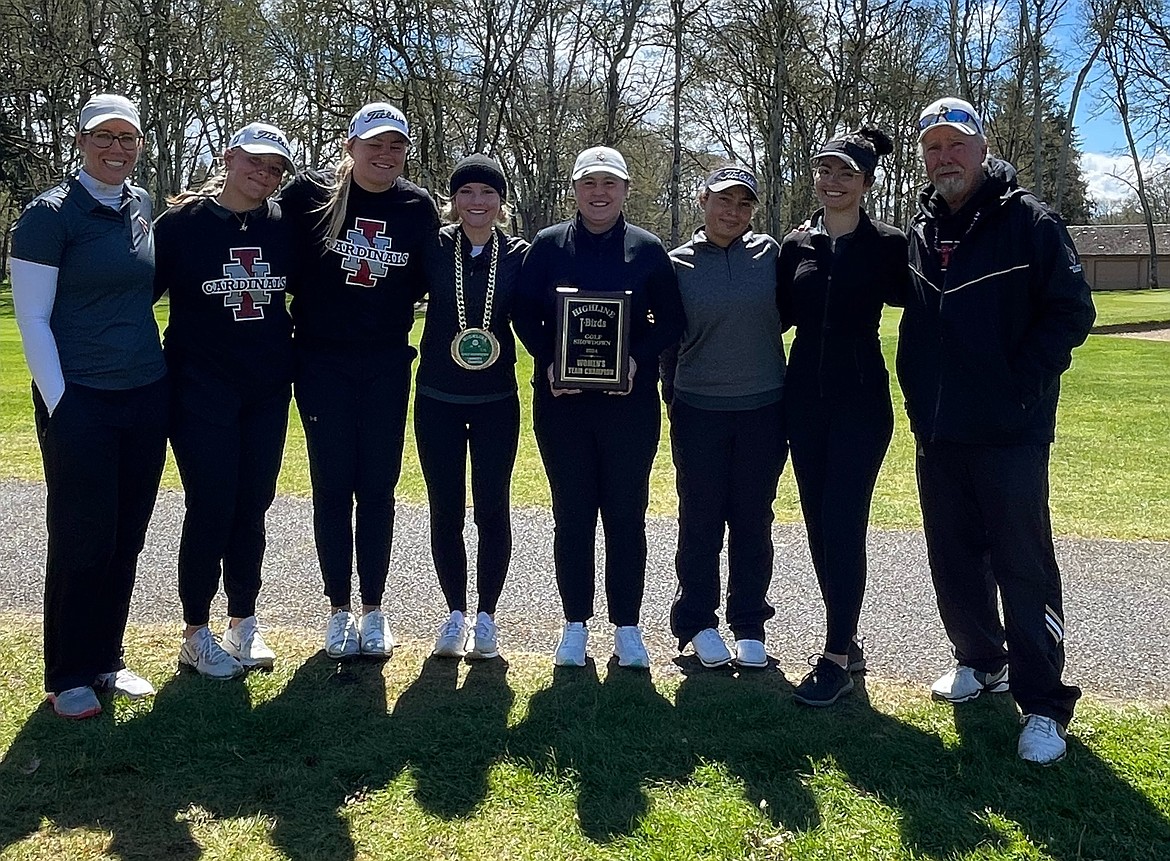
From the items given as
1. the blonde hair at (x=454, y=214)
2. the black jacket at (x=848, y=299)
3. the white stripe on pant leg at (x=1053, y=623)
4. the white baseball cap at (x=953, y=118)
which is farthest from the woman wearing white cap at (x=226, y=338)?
the white stripe on pant leg at (x=1053, y=623)

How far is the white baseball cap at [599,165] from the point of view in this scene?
14.5 feet

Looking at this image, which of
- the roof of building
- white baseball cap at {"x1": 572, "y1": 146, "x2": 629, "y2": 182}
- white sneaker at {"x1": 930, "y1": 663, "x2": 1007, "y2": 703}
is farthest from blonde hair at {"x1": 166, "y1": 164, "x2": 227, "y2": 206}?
the roof of building

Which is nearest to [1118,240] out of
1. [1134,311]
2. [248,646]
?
[1134,311]

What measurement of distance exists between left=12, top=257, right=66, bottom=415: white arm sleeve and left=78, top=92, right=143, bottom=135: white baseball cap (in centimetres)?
61

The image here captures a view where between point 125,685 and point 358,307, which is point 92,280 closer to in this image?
point 358,307

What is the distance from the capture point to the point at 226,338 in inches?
169

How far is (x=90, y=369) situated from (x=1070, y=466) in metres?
8.44

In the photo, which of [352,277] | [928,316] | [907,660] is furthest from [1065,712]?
[352,277]

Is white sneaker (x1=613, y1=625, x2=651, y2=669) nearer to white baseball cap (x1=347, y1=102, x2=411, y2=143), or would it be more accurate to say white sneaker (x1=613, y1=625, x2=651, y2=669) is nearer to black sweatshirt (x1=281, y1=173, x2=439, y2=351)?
black sweatshirt (x1=281, y1=173, x2=439, y2=351)

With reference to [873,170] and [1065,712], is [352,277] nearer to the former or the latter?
[873,170]

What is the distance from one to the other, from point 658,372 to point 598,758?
1.74 metres

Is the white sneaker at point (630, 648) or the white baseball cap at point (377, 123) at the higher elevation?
the white baseball cap at point (377, 123)

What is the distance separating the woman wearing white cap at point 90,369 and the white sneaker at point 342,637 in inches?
39.6

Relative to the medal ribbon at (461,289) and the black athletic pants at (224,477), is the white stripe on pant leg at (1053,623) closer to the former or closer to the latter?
the medal ribbon at (461,289)
